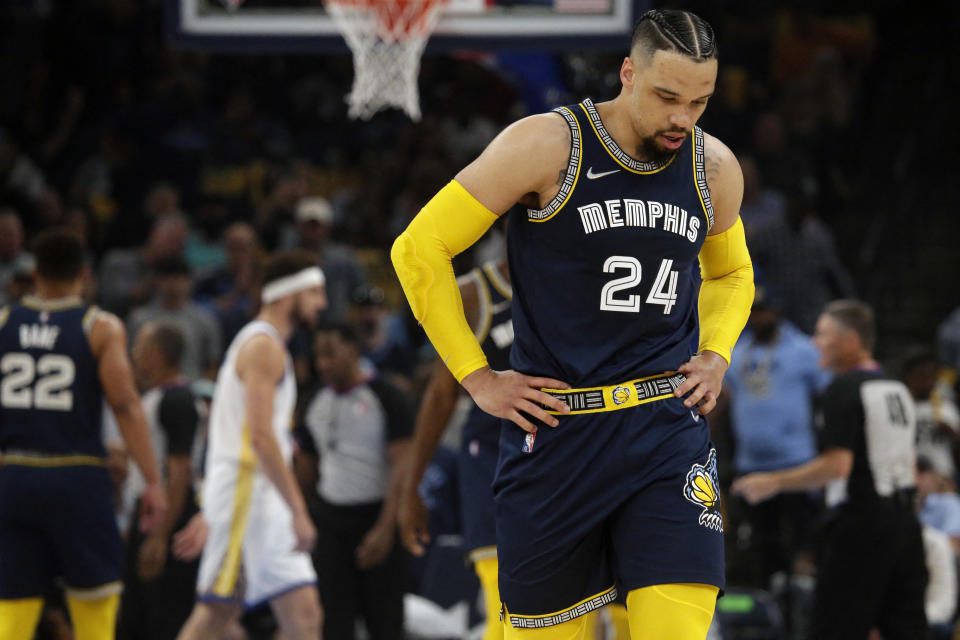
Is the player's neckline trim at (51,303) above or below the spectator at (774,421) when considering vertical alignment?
above

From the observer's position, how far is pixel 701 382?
13.7 feet

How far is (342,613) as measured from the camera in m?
7.75

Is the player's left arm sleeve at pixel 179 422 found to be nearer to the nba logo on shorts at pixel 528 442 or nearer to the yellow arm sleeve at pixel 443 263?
the yellow arm sleeve at pixel 443 263

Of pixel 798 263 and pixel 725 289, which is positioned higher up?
pixel 725 289

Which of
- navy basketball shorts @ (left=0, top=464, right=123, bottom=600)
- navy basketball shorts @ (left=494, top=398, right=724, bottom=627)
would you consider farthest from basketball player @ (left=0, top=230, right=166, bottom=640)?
navy basketball shorts @ (left=494, top=398, right=724, bottom=627)

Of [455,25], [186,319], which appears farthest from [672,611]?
[186,319]

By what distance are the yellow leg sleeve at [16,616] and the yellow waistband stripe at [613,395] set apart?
11.5 ft

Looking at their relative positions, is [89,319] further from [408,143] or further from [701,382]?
[408,143]

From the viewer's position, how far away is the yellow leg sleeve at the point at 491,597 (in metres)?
5.72

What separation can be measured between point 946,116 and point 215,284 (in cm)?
909

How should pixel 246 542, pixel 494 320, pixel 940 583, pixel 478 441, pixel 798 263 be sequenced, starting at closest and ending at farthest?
pixel 494 320 < pixel 478 441 < pixel 246 542 < pixel 940 583 < pixel 798 263

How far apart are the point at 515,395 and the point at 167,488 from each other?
390cm

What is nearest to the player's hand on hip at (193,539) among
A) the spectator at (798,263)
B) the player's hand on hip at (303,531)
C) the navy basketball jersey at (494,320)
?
the player's hand on hip at (303,531)

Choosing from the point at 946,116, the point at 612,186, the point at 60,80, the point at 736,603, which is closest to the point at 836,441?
the point at 736,603
